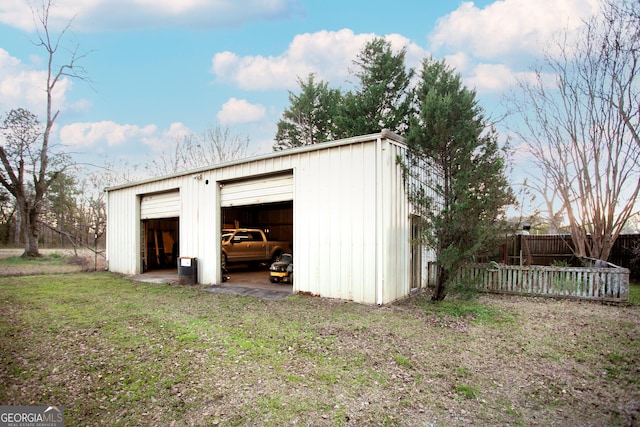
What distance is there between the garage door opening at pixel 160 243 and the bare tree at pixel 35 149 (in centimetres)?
987

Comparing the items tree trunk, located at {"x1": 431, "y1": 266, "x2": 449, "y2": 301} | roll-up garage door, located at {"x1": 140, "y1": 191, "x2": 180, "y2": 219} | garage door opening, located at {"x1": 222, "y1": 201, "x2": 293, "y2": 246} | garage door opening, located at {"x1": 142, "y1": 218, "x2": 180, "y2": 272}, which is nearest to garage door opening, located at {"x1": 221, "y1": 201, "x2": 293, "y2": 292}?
garage door opening, located at {"x1": 222, "y1": 201, "x2": 293, "y2": 246}

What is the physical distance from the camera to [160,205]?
41.1 ft

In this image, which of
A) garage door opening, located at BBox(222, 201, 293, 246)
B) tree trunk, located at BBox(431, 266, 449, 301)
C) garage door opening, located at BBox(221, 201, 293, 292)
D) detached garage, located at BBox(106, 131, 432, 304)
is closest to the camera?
tree trunk, located at BBox(431, 266, 449, 301)

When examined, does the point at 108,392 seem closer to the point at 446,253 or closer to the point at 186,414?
the point at 186,414

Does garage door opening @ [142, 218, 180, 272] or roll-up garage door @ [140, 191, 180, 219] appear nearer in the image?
roll-up garage door @ [140, 191, 180, 219]

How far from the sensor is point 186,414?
9.78 feet

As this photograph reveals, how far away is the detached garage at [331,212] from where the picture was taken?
720cm

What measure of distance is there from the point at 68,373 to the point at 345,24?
1127 centimetres

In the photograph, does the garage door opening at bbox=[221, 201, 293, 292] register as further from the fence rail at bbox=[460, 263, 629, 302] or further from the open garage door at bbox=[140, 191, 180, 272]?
the fence rail at bbox=[460, 263, 629, 302]

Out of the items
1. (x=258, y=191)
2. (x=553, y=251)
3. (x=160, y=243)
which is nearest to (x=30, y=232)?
(x=160, y=243)

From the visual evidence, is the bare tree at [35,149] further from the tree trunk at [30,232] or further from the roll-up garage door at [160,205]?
the roll-up garage door at [160,205]

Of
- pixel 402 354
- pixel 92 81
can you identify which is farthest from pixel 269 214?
pixel 402 354

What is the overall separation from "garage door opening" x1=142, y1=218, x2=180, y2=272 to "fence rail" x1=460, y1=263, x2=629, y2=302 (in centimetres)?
1252

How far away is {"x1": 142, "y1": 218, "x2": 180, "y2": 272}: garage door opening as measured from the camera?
14.7 m
